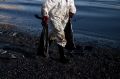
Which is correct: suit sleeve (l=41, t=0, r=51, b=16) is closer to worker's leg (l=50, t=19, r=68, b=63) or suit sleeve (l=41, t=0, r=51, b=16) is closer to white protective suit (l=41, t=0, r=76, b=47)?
white protective suit (l=41, t=0, r=76, b=47)

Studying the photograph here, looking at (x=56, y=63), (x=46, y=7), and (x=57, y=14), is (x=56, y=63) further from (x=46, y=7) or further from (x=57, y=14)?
(x=46, y=7)

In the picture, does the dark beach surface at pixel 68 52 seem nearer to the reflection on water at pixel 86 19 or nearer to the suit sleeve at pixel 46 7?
the reflection on water at pixel 86 19

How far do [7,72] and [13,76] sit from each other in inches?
13.8

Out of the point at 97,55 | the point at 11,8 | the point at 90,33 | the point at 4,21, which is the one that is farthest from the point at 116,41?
the point at 11,8

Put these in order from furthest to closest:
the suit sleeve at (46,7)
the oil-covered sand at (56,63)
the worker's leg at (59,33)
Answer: the worker's leg at (59,33), the suit sleeve at (46,7), the oil-covered sand at (56,63)

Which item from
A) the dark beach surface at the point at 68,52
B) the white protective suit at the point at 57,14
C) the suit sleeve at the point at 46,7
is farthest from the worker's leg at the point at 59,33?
the suit sleeve at the point at 46,7

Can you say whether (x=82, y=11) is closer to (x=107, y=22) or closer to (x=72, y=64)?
(x=107, y=22)

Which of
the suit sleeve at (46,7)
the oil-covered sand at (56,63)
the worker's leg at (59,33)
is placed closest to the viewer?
the oil-covered sand at (56,63)

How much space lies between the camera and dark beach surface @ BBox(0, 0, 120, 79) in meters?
8.38

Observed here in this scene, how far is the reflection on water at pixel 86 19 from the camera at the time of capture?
47.6ft

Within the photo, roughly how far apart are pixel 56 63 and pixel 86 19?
26.4 ft

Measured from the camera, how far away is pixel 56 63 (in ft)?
30.0

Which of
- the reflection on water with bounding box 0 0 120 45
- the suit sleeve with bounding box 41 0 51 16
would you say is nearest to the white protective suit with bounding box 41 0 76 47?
the suit sleeve with bounding box 41 0 51 16

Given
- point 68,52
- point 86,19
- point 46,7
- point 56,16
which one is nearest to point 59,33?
point 56,16
